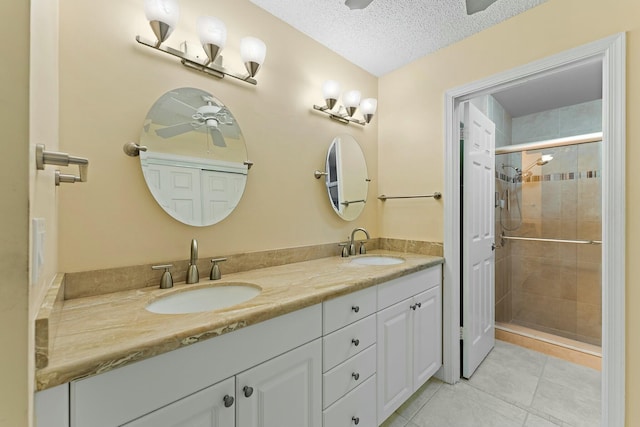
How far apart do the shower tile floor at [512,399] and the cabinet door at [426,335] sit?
0.15m

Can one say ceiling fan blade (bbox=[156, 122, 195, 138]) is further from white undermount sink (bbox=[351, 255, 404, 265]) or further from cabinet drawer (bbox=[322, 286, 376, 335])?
white undermount sink (bbox=[351, 255, 404, 265])

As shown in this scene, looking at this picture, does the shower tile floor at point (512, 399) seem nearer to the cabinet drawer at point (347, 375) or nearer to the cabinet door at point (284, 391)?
the cabinet drawer at point (347, 375)

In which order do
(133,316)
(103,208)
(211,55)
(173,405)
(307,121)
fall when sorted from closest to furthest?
(173,405), (133,316), (103,208), (211,55), (307,121)

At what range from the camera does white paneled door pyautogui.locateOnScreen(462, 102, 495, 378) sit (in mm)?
1933

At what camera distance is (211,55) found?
126cm

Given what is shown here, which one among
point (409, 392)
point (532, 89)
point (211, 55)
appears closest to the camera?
point (211, 55)

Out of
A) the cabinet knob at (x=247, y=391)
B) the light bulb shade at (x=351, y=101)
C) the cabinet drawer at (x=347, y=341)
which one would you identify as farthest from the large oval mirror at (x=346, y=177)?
the cabinet knob at (x=247, y=391)

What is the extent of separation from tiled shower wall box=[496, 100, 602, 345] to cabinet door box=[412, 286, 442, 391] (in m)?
1.42

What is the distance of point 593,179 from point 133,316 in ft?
12.3

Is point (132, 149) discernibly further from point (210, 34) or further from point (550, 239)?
point (550, 239)

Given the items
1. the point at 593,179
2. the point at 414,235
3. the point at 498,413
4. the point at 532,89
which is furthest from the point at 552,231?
the point at 498,413

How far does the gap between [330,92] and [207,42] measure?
0.82 m

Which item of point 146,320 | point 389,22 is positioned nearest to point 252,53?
point 389,22

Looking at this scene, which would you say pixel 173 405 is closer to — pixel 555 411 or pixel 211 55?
pixel 211 55
